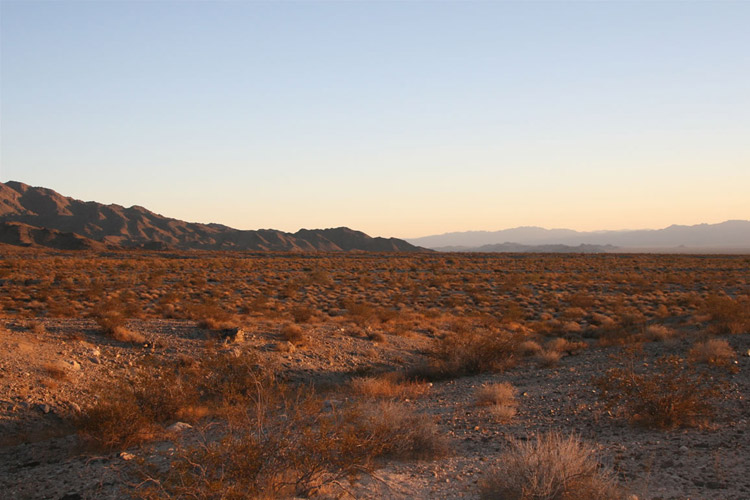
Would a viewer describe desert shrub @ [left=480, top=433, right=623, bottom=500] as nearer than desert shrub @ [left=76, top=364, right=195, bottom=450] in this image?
Yes

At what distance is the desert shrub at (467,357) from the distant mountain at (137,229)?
122 meters

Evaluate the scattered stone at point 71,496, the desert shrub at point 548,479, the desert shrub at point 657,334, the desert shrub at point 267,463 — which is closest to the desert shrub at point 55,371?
the scattered stone at point 71,496

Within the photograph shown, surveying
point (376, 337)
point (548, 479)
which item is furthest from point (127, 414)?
point (376, 337)

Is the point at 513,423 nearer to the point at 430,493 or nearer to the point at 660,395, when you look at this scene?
the point at 660,395

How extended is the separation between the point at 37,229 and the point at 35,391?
10746 centimetres

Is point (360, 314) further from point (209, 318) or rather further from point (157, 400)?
point (157, 400)

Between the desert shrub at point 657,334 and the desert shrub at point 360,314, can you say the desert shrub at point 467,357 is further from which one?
the desert shrub at point 360,314

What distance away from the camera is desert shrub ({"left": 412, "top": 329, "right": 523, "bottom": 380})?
1341 centimetres

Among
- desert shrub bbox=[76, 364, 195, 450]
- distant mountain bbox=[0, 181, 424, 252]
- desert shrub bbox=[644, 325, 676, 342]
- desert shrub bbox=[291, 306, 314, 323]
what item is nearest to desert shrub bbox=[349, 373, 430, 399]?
desert shrub bbox=[76, 364, 195, 450]

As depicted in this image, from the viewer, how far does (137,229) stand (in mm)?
137375

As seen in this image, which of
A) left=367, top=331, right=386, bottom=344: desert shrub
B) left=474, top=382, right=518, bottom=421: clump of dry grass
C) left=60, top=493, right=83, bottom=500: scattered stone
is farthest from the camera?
left=367, top=331, right=386, bottom=344: desert shrub

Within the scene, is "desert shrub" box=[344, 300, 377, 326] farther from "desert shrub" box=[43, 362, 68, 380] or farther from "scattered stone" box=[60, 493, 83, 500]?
"scattered stone" box=[60, 493, 83, 500]

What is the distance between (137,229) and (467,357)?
140244mm

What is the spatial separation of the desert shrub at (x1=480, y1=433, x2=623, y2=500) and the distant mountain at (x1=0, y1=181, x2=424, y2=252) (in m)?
129
